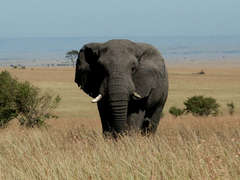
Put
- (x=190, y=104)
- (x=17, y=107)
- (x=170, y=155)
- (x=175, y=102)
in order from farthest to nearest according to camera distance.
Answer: (x=175, y=102)
(x=190, y=104)
(x=17, y=107)
(x=170, y=155)

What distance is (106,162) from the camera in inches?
247

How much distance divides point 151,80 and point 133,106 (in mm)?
682

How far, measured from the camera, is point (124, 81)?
9188 millimetres

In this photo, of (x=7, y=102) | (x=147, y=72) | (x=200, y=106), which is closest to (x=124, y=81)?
(x=147, y=72)

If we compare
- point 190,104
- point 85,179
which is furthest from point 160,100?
point 190,104

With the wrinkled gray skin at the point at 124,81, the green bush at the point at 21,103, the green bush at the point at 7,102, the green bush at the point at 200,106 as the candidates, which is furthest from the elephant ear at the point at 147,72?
the green bush at the point at 200,106

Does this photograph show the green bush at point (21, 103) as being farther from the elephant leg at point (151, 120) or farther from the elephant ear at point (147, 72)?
the elephant ear at point (147, 72)

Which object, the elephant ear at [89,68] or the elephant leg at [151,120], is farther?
the elephant leg at [151,120]

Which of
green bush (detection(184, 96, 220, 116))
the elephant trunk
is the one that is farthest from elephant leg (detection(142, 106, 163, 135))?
green bush (detection(184, 96, 220, 116))

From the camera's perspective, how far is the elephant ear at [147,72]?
980cm

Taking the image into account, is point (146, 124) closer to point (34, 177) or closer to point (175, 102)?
point (34, 177)

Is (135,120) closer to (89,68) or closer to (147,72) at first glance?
(147,72)

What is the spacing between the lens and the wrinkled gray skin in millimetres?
→ 9188

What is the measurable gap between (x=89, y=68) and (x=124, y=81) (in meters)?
1.40
